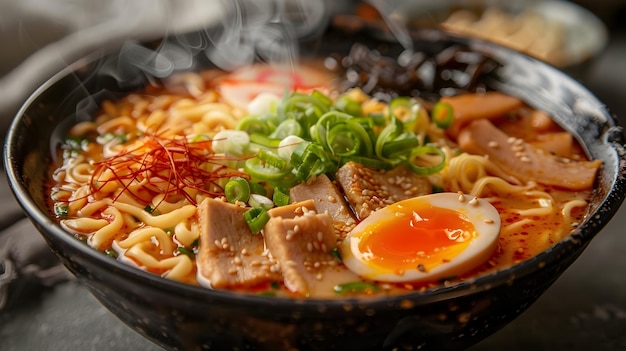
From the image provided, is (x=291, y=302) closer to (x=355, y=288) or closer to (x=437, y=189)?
(x=355, y=288)

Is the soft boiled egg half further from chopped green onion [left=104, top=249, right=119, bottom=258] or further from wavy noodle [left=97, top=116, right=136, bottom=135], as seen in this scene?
wavy noodle [left=97, top=116, right=136, bottom=135]

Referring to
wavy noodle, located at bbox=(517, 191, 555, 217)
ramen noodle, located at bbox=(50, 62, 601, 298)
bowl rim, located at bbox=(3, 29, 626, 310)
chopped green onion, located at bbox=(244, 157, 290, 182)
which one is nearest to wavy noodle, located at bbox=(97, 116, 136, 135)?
ramen noodle, located at bbox=(50, 62, 601, 298)

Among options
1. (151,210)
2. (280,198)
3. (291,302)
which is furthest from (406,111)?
(291,302)

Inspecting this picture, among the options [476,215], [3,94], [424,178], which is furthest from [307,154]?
[3,94]

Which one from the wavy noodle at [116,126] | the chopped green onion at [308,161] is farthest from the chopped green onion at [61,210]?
the chopped green onion at [308,161]

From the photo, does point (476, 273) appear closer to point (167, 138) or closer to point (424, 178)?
point (424, 178)

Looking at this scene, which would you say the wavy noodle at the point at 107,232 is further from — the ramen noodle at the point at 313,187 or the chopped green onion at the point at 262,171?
the chopped green onion at the point at 262,171
